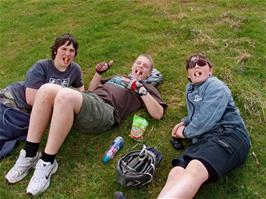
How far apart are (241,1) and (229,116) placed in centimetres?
555

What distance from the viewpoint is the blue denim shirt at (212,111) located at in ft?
16.0

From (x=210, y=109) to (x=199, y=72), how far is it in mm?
534

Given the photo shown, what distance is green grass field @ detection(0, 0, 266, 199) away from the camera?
503 centimetres

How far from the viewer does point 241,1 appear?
32.0ft

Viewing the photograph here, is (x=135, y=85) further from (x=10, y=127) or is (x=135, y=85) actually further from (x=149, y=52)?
(x=149, y=52)

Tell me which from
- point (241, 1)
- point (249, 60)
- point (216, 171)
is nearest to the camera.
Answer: point (216, 171)

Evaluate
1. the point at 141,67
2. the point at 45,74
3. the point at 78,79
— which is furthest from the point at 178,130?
the point at 45,74

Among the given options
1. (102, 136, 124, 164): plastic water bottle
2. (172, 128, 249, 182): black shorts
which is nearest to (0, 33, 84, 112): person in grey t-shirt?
(102, 136, 124, 164): plastic water bottle

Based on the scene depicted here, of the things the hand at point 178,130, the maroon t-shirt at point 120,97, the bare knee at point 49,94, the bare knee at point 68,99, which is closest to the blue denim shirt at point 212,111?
the hand at point 178,130

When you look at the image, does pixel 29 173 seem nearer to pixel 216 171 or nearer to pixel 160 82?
pixel 216 171

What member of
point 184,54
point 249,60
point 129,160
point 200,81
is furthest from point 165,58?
point 129,160

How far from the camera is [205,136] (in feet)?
16.3

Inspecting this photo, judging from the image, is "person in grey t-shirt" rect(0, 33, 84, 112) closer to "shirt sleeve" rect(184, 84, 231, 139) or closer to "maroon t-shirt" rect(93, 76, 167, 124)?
"maroon t-shirt" rect(93, 76, 167, 124)

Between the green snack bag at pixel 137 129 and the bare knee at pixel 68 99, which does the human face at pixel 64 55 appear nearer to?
the bare knee at pixel 68 99
